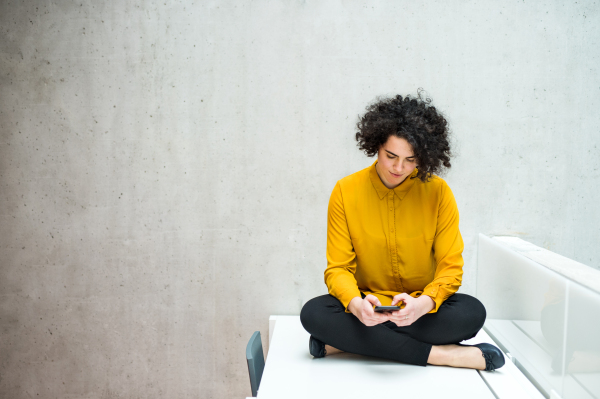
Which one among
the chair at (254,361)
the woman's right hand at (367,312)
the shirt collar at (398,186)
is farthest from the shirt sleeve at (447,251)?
the chair at (254,361)

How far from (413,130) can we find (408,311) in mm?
678

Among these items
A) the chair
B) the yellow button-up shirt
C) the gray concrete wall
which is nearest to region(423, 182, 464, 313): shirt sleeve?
the yellow button-up shirt

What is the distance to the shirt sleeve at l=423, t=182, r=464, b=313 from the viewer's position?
1807 mm

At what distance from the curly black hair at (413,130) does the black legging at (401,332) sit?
566 millimetres

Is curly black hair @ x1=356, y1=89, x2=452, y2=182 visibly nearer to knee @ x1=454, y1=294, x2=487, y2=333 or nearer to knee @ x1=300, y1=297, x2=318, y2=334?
knee @ x1=454, y1=294, x2=487, y2=333

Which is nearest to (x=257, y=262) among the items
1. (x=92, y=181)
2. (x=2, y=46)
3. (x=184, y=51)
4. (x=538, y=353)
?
(x=92, y=181)

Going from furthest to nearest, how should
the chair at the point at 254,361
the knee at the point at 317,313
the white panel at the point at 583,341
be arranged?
the knee at the point at 317,313
the chair at the point at 254,361
the white panel at the point at 583,341

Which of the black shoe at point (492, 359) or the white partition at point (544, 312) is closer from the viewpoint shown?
the white partition at point (544, 312)

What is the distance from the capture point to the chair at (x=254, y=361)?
172 centimetres

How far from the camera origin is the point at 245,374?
256 centimetres

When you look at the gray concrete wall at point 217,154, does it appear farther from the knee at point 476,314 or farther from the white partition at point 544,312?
the knee at point 476,314

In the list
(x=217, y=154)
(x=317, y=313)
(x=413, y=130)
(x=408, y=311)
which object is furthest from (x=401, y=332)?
(x=217, y=154)

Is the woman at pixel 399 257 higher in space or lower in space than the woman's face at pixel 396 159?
lower

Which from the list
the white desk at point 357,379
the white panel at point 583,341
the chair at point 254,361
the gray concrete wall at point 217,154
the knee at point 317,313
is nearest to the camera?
the white panel at point 583,341
